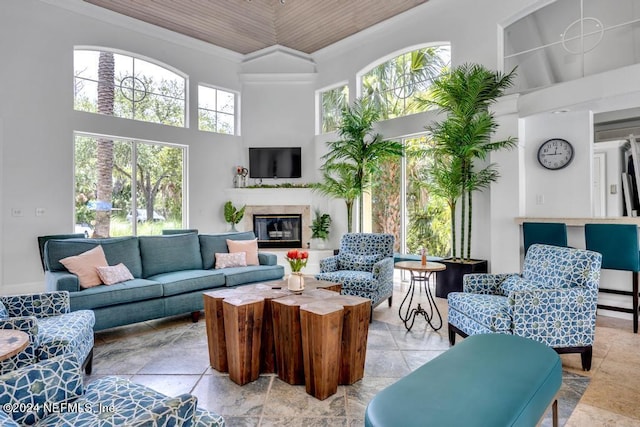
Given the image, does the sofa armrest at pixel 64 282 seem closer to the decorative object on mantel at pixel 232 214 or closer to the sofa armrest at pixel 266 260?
the sofa armrest at pixel 266 260

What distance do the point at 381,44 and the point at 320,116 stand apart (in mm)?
1901

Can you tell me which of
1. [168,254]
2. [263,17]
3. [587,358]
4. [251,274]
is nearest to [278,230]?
[251,274]

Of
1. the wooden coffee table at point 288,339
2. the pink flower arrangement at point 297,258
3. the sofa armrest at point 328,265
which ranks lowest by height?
the wooden coffee table at point 288,339

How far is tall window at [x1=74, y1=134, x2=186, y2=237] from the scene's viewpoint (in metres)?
6.12

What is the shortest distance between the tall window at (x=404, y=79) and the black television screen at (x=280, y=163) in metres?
1.90

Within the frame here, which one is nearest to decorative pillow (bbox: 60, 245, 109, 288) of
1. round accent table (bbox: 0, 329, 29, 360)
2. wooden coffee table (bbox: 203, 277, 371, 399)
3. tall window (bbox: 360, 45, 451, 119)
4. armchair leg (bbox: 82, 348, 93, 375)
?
armchair leg (bbox: 82, 348, 93, 375)

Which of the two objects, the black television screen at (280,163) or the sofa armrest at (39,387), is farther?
the black television screen at (280,163)

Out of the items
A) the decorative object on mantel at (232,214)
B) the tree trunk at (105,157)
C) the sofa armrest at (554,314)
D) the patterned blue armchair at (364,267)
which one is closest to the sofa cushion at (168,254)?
the patterned blue armchair at (364,267)

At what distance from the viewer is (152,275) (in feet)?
14.0

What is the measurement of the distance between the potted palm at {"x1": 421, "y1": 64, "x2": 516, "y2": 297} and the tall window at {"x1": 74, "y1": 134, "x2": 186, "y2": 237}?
193 inches

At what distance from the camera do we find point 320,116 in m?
7.80

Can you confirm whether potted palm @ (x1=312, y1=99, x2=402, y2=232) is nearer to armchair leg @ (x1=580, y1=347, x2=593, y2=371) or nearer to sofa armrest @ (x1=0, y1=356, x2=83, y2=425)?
armchair leg @ (x1=580, y1=347, x2=593, y2=371)

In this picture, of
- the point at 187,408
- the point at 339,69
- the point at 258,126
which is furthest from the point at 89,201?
the point at 187,408

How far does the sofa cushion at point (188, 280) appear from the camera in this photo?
3.91m
